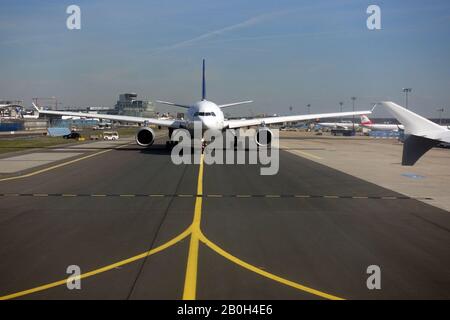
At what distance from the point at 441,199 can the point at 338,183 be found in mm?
5659

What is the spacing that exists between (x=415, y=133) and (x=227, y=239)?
5.99 metres

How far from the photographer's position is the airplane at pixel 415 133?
12453 millimetres

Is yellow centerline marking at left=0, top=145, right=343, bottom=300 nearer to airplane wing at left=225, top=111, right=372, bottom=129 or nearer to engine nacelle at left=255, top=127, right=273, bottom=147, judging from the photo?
engine nacelle at left=255, top=127, right=273, bottom=147

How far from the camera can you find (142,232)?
13.0m

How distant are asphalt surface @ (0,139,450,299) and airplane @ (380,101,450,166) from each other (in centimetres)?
241

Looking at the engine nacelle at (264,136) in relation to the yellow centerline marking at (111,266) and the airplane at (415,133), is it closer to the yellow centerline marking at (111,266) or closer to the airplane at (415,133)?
the airplane at (415,133)

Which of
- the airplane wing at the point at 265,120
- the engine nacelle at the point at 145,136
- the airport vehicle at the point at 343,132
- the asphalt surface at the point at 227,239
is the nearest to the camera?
the asphalt surface at the point at 227,239

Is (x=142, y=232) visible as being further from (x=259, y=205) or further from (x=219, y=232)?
(x=259, y=205)

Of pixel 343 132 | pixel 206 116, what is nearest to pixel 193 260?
pixel 206 116

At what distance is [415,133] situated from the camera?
41.1 feet

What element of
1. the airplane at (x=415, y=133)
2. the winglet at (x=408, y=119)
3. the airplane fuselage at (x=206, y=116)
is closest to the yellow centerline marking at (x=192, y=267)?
the airplane at (x=415, y=133)

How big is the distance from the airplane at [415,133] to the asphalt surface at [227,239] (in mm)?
2414

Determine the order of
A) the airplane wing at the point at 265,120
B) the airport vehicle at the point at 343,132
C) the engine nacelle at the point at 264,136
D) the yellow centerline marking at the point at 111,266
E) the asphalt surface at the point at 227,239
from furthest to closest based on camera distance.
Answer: the airport vehicle at the point at 343,132 < the airplane wing at the point at 265,120 < the engine nacelle at the point at 264,136 < the asphalt surface at the point at 227,239 < the yellow centerline marking at the point at 111,266
